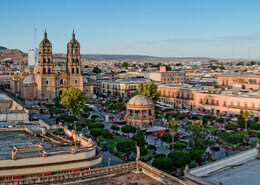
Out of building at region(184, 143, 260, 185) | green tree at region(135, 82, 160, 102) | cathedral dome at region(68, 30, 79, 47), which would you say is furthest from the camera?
cathedral dome at region(68, 30, 79, 47)

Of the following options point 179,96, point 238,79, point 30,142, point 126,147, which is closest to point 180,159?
point 126,147

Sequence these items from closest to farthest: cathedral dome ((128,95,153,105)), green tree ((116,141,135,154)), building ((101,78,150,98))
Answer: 1. green tree ((116,141,135,154))
2. cathedral dome ((128,95,153,105))
3. building ((101,78,150,98))

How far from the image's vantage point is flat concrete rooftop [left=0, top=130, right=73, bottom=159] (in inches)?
740

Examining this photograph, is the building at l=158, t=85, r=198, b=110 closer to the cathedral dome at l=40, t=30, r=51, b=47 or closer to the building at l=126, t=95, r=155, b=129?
the building at l=126, t=95, r=155, b=129

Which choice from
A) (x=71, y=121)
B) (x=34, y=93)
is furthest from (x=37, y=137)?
(x=34, y=93)

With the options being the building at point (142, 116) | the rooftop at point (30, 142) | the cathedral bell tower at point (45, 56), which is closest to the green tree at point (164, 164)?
the rooftop at point (30, 142)

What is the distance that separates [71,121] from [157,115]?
50.0 feet

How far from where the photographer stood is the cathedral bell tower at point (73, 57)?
242ft

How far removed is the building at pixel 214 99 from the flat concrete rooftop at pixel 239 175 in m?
32.3

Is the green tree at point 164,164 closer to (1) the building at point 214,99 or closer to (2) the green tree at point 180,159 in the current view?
(2) the green tree at point 180,159

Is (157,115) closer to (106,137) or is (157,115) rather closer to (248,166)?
Answer: (106,137)

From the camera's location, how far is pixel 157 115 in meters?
53.5

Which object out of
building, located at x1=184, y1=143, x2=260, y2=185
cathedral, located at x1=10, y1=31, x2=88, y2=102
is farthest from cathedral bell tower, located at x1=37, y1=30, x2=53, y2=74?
building, located at x1=184, y1=143, x2=260, y2=185

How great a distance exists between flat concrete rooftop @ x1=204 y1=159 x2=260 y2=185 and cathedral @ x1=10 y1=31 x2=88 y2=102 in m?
58.9
